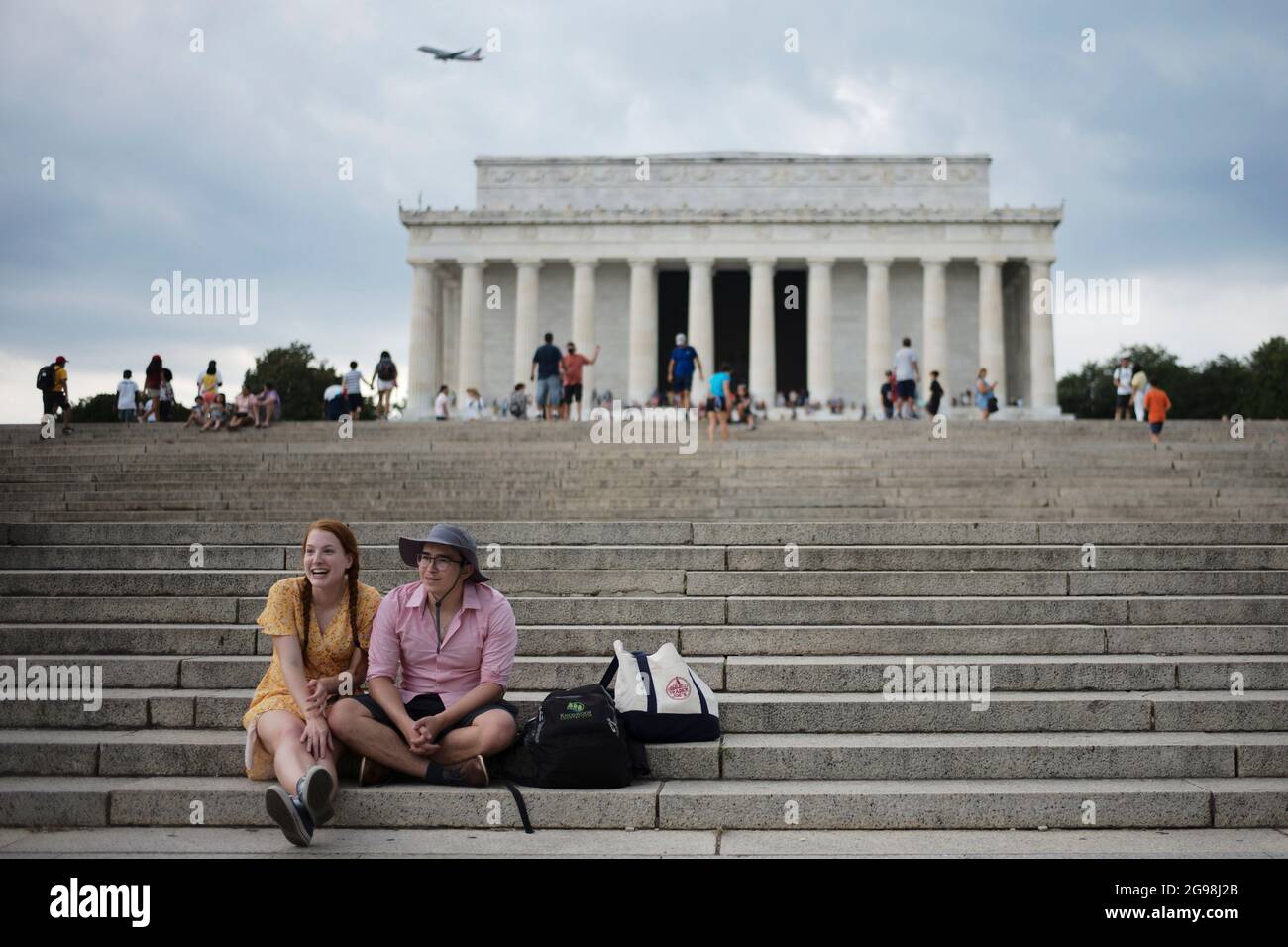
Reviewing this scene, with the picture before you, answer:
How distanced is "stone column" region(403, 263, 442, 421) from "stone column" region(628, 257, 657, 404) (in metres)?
9.29

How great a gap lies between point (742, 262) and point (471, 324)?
1298cm

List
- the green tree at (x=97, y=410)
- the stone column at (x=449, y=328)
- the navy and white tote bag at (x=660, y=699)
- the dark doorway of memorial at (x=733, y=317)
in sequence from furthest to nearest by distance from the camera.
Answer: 1. the green tree at (x=97, y=410)
2. the dark doorway of memorial at (x=733, y=317)
3. the stone column at (x=449, y=328)
4. the navy and white tote bag at (x=660, y=699)

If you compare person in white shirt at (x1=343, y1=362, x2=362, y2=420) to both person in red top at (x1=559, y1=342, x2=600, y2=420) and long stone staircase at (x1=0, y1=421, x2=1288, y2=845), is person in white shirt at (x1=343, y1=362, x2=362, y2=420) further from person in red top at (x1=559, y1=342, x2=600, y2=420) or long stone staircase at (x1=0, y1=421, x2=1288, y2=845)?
long stone staircase at (x1=0, y1=421, x2=1288, y2=845)

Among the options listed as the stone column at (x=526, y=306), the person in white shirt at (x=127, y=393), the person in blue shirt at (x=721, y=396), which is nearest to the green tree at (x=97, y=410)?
the stone column at (x=526, y=306)

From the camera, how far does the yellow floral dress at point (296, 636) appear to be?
259 inches

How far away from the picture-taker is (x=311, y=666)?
22.3 feet

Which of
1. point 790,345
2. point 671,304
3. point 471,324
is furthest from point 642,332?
point 790,345

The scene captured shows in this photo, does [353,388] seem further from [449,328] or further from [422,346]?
[449,328]

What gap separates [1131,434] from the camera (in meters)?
21.8

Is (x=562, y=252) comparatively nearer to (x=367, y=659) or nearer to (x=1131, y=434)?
(x=1131, y=434)

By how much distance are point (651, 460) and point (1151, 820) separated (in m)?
10.8

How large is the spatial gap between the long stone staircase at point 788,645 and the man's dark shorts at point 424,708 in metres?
0.43

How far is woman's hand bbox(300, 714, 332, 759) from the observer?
630 centimetres

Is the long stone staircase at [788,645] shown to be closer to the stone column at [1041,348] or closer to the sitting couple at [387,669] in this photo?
the sitting couple at [387,669]
